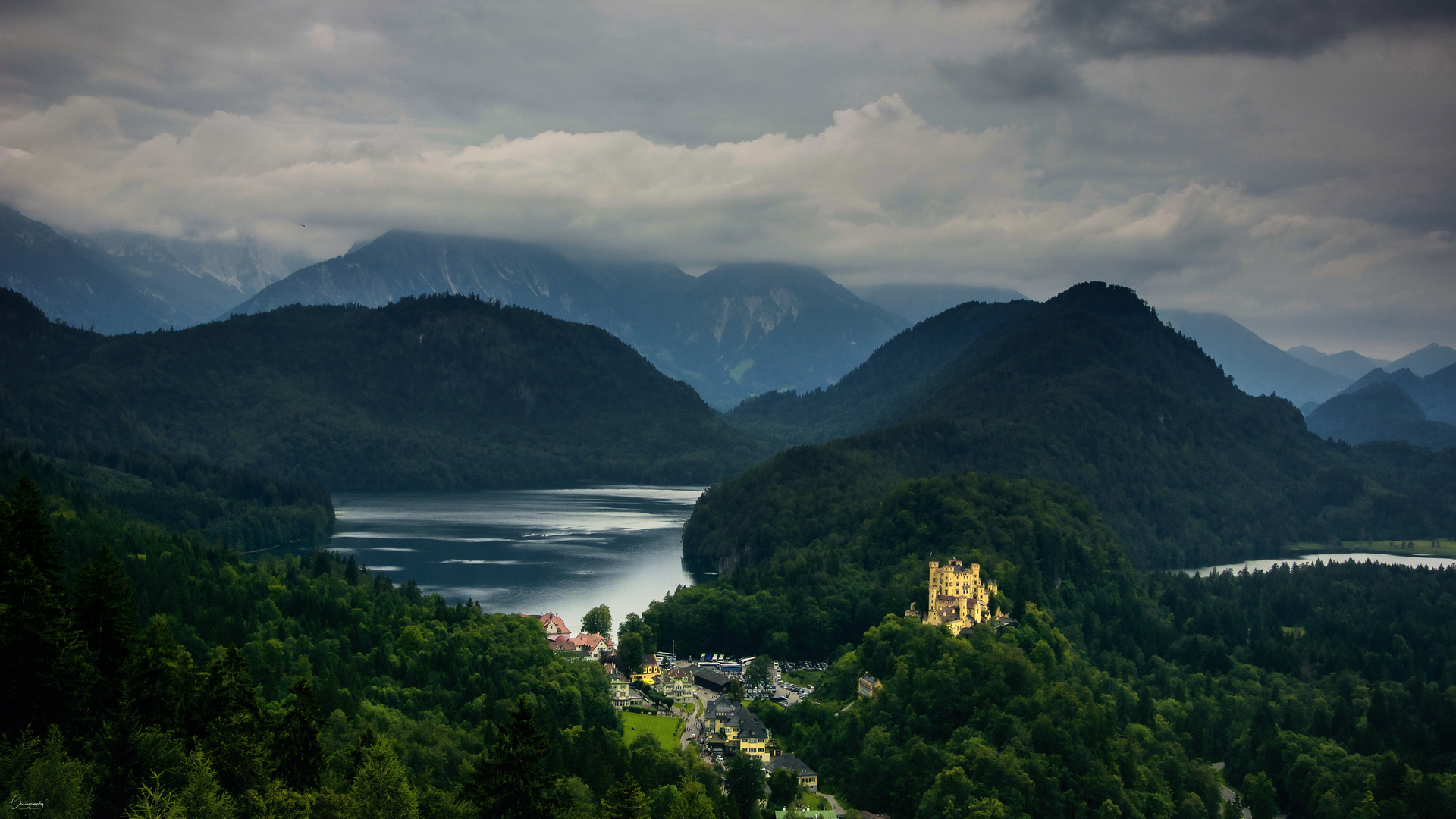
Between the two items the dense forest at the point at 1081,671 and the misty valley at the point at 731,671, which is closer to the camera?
the misty valley at the point at 731,671

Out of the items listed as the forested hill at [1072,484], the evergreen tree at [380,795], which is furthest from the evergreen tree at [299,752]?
the forested hill at [1072,484]

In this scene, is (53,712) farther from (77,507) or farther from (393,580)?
(393,580)

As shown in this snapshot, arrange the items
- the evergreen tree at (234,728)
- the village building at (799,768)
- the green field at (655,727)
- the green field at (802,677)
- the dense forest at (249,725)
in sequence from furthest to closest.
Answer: the green field at (802,677), the green field at (655,727), the village building at (799,768), the evergreen tree at (234,728), the dense forest at (249,725)

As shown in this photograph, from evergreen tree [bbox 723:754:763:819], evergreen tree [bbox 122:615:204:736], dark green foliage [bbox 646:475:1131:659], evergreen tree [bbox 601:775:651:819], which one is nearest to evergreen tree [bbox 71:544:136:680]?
evergreen tree [bbox 122:615:204:736]

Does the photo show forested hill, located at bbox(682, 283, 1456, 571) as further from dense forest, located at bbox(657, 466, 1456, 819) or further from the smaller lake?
dense forest, located at bbox(657, 466, 1456, 819)

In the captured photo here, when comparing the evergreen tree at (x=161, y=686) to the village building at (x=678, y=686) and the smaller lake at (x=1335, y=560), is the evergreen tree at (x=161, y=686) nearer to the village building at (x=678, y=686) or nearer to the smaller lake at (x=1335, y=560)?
the village building at (x=678, y=686)

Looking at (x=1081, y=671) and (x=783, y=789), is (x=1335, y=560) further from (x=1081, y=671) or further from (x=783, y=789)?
(x=783, y=789)
